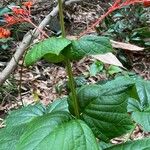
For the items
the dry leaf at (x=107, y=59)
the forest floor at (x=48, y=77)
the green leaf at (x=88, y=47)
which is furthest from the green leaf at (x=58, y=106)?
the dry leaf at (x=107, y=59)

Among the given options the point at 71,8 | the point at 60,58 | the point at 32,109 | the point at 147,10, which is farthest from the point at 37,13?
the point at 60,58

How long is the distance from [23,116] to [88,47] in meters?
0.49

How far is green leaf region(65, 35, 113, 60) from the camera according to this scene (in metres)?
1.10

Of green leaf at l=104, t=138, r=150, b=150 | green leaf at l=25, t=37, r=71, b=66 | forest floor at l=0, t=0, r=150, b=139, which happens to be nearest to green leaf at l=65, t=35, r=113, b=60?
green leaf at l=25, t=37, r=71, b=66

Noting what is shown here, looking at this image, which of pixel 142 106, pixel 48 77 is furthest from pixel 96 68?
pixel 142 106

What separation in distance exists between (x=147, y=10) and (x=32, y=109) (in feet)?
9.69

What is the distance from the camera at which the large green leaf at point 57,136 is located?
1.05m

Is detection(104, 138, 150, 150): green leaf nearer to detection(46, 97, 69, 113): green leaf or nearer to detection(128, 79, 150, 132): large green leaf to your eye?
detection(128, 79, 150, 132): large green leaf

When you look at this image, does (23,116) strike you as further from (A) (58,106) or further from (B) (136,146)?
(B) (136,146)

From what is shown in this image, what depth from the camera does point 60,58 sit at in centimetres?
119

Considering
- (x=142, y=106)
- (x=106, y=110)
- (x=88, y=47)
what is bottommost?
(x=142, y=106)

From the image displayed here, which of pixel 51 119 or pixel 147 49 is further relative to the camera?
pixel 147 49

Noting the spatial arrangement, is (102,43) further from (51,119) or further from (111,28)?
(111,28)

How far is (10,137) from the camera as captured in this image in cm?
140
